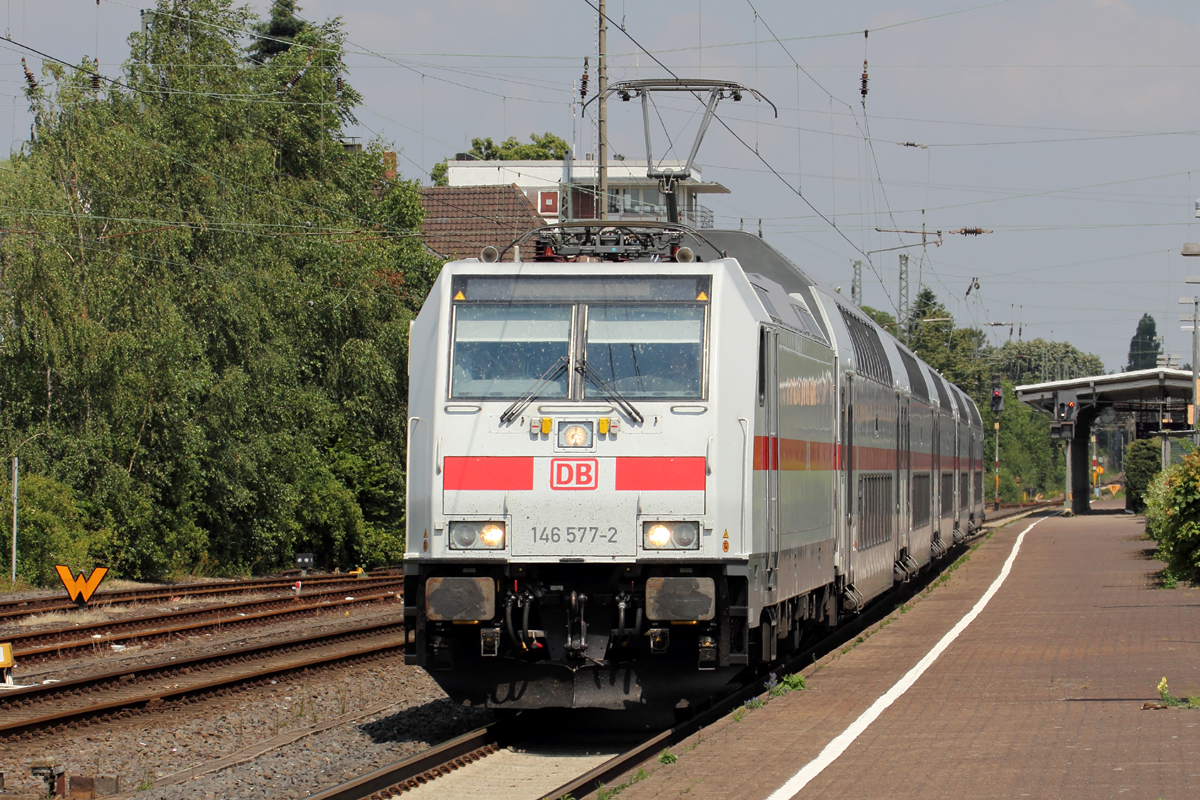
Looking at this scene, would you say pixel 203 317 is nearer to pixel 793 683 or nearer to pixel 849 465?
pixel 849 465

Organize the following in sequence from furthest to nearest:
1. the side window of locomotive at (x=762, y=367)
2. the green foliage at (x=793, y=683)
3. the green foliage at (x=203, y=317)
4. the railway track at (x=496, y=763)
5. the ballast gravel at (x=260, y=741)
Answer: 1. the green foliage at (x=203, y=317)
2. the green foliage at (x=793, y=683)
3. the side window of locomotive at (x=762, y=367)
4. the ballast gravel at (x=260, y=741)
5. the railway track at (x=496, y=763)

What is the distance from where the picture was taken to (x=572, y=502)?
10.1 m

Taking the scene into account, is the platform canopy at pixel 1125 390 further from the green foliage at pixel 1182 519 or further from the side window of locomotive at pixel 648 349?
the side window of locomotive at pixel 648 349

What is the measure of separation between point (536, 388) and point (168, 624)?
38.6ft

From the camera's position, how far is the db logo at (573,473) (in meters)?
10.1

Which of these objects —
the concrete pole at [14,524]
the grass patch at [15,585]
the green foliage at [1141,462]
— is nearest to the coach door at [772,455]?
the concrete pole at [14,524]

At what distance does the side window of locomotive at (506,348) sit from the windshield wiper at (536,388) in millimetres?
26

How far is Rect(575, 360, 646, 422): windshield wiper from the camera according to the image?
33.4 feet

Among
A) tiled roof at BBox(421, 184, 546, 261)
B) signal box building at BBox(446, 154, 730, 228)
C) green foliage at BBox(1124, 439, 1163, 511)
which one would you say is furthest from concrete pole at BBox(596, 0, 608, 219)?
signal box building at BBox(446, 154, 730, 228)

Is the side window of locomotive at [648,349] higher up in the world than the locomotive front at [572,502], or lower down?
higher up

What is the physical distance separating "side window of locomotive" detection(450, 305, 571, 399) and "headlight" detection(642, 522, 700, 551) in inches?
Answer: 47.7

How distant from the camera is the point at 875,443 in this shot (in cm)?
1845

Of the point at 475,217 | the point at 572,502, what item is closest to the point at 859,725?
the point at 572,502

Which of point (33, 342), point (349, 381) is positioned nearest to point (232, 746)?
point (33, 342)
